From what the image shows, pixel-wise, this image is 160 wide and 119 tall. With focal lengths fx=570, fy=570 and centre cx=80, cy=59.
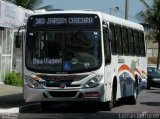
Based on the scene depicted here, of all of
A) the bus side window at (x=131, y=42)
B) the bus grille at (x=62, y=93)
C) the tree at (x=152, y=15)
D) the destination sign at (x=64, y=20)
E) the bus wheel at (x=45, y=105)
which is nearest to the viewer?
the bus grille at (x=62, y=93)

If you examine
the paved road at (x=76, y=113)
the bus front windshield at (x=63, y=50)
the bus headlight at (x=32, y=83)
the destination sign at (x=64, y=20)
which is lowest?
the paved road at (x=76, y=113)

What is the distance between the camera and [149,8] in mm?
54344

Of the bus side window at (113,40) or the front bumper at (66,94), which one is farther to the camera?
the bus side window at (113,40)

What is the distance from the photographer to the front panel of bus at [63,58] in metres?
17.3

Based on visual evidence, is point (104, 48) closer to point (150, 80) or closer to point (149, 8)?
point (150, 80)

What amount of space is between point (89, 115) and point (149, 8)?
3803 centimetres

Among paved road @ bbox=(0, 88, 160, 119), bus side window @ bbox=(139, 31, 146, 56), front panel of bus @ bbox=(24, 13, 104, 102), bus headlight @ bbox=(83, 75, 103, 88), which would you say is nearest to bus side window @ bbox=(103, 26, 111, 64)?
front panel of bus @ bbox=(24, 13, 104, 102)

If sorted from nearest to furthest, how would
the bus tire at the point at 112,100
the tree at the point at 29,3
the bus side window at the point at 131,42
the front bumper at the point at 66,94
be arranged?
the front bumper at the point at 66,94
the bus tire at the point at 112,100
the bus side window at the point at 131,42
the tree at the point at 29,3

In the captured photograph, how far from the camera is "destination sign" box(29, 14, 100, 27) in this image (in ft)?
58.3

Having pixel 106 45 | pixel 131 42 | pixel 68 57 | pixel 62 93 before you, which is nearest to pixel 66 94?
pixel 62 93

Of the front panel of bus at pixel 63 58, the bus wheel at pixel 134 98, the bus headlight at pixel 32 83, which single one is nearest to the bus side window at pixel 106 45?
the front panel of bus at pixel 63 58

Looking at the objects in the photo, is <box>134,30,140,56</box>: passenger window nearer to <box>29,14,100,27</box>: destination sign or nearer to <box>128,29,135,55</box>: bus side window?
<box>128,29,135,55</box>: bus side window

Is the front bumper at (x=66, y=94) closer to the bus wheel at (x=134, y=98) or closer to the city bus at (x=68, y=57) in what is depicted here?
the city bus at (x=68, y=57)

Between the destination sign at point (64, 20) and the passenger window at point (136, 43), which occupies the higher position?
the destination sign at point (64, 20)
